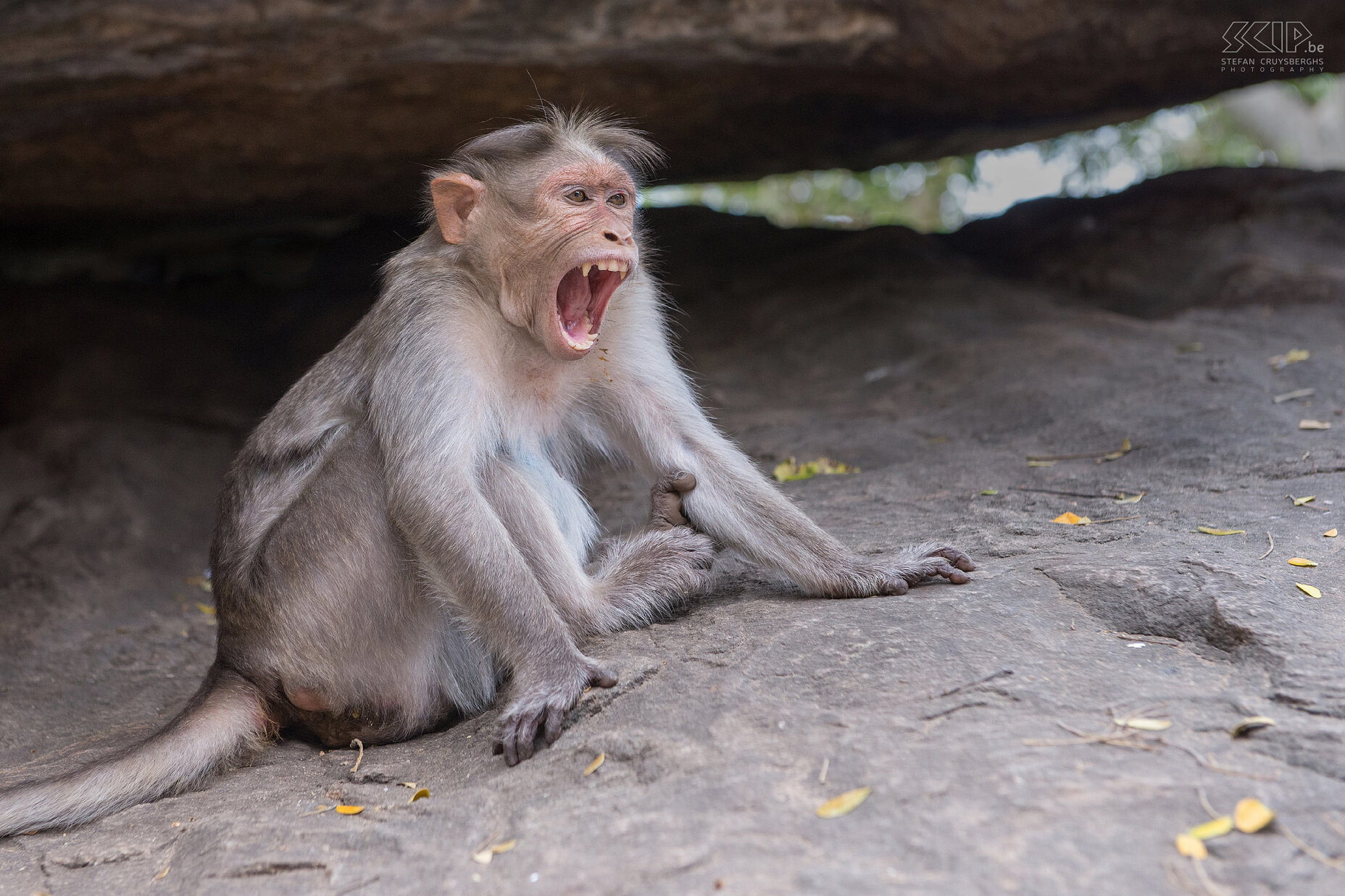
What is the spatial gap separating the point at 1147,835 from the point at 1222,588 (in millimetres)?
1268

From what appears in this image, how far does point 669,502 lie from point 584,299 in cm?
85

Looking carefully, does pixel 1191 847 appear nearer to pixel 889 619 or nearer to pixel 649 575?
pixel 889 619

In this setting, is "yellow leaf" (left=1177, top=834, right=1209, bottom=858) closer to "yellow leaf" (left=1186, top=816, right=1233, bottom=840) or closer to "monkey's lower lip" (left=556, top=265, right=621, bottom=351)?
"yellow leaf" (left=1186, top=816, right=1233, bottom=840)

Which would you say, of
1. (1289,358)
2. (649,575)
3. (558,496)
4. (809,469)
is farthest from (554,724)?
(1289,358)

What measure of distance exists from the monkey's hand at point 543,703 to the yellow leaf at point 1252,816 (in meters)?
1.68

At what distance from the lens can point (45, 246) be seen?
27.2ft

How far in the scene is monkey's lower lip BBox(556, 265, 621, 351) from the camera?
395 centimetres

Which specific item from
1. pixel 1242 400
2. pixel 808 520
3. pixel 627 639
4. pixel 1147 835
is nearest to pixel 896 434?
pixel 1242 400

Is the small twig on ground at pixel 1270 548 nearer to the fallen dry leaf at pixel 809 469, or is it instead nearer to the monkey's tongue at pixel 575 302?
the fallen dry leaf at pixel 809 469

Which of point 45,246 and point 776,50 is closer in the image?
point 776,50

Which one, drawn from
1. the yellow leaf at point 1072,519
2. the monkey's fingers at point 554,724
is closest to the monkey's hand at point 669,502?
the monkey's fingers at point 554,724

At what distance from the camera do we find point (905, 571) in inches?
139

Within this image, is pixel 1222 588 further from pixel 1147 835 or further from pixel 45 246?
pixel 45 246

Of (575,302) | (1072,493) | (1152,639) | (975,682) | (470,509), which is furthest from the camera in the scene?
(1072,493)
